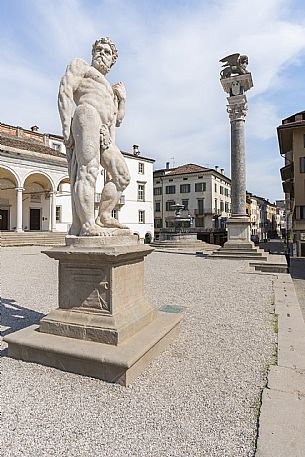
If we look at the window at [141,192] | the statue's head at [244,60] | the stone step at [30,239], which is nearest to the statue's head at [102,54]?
the statue's head at [244,60]

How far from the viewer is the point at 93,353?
9.69ft

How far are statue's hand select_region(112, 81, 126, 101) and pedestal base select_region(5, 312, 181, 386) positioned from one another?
311cm

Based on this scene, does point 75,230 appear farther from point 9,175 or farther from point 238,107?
point 9,175

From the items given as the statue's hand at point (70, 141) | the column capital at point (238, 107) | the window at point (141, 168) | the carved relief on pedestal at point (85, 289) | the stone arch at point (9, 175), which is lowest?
the carved relief on pedestal at point (85, 289)

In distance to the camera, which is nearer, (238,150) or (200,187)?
(238,150)

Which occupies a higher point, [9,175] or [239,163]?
[9,175]

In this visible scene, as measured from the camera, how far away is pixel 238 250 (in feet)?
49.9

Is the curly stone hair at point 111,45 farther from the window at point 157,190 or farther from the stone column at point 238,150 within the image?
the window at point 157,190

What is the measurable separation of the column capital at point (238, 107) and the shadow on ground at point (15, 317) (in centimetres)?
1426

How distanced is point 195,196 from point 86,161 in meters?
47.7

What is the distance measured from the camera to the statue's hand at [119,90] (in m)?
4.31

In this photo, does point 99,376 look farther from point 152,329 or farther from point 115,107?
point 115,107

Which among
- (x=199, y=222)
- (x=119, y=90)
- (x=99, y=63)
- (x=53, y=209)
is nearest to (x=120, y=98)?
(x=119, y=90)

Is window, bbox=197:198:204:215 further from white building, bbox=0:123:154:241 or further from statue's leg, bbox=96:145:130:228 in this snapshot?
statue's leg, bbox=96:145:130:228
